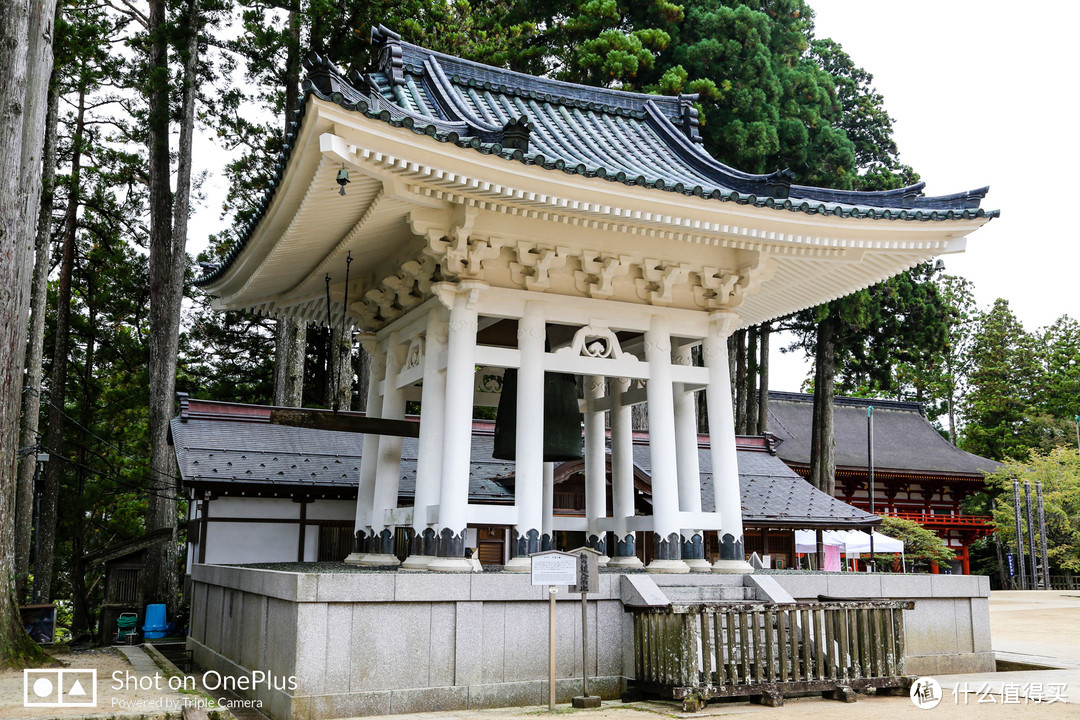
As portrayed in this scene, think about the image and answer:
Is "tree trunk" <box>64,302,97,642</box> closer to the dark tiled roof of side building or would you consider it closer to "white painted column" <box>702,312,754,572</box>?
the dark tiled roof of side building

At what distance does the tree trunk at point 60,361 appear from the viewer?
20500mm

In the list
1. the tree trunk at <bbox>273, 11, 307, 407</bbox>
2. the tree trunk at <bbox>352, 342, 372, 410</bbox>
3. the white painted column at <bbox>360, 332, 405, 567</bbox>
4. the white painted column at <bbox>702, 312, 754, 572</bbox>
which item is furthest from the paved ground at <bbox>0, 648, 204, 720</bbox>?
the tree trunk at <bbox>273, 11, 307, 407</bbox>

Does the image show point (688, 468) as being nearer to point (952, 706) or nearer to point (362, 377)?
point (952, 706)

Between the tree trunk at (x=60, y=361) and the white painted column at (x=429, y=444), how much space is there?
15.5 meters

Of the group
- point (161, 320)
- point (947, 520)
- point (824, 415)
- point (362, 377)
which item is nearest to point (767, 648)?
point (161, 320)

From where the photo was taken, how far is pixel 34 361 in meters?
17.4

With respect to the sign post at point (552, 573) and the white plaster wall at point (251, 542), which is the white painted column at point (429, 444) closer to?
the sign post at point (552, 573)

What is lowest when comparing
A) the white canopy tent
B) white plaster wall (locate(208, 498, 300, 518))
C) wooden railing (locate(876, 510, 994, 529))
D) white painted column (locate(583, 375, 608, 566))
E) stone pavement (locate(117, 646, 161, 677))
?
stone pavement (locate(117, 646, 161, 677))

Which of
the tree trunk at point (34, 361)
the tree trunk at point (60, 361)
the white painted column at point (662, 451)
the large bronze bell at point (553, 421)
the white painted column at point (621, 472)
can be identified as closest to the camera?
the white painted column at point (662, 451)

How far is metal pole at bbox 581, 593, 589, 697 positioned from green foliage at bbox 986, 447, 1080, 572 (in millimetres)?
28393

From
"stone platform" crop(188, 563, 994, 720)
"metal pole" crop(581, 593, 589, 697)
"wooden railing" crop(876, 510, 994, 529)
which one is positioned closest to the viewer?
"stone platform" crop(188, 563, 994, 720)

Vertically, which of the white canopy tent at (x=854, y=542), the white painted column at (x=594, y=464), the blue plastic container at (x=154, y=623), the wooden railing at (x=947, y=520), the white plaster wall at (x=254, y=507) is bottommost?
the blue plastic container at (x=154, y=623)

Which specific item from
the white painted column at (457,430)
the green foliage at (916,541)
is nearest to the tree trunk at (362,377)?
the white painted column at (457,430)

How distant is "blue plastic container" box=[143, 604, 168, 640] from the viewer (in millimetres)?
14570
